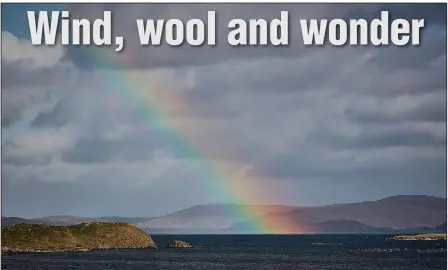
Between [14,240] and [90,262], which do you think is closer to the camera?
[90,262]

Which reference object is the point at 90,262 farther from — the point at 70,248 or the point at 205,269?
the point at 70,248

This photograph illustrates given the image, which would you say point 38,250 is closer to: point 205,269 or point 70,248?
point 70,248

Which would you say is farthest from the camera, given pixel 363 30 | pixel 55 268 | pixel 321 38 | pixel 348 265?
pixel 348 265

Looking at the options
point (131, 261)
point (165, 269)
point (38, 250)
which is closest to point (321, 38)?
point (165, 269)

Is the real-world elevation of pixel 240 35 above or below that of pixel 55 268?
above

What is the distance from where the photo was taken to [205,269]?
129 m

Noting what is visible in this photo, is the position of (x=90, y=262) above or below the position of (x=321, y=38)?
below

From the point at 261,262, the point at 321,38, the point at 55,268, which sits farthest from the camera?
the point at 261,262

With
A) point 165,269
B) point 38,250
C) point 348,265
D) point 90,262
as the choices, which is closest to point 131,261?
point 90,262

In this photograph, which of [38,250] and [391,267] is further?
[38,250]

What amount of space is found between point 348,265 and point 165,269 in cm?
3332

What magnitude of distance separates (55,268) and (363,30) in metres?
88.1

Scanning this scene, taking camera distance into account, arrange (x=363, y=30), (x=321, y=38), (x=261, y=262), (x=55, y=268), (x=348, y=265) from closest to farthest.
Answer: (x=321, y=38) < (x=363, y=30) < (x=55, y=268) < (x=348, y=265) < (x=261, y=262)

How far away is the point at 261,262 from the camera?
491 feet
